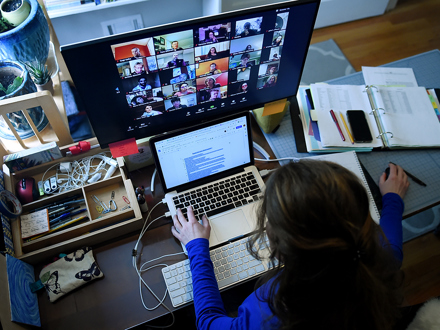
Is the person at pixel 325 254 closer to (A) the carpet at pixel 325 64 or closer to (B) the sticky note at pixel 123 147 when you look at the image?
(B) the sticky note at pixel 123 147

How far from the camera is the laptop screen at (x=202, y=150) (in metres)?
0.99

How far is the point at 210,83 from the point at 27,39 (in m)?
0.58

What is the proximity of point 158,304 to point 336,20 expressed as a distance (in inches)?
94.0

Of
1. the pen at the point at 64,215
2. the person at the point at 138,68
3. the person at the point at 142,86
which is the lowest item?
the pen at the point at 64,215

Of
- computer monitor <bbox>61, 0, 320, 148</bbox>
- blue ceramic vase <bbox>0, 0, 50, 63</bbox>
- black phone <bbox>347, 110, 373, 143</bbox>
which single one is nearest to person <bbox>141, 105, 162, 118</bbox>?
computer monitor <bbox>61, 0, 320, 148</bbox>

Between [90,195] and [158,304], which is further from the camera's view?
[90,195]

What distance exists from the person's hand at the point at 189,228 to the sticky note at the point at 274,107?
43 cm

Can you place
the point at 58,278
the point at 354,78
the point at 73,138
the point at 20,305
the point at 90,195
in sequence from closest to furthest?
the point at 20,305
the point at 58,278
the point at 90,195
the point at 73,138
the point at 354,78

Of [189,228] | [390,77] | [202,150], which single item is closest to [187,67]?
[202,150]

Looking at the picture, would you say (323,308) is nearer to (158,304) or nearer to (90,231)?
(158,304)

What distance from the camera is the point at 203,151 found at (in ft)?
3.39

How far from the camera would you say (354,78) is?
1421 millimetres

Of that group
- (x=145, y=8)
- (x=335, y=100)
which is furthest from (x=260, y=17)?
(x=145, y=8)

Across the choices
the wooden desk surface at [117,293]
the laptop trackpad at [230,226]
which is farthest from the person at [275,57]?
the wooden desk surface at [117,293]
